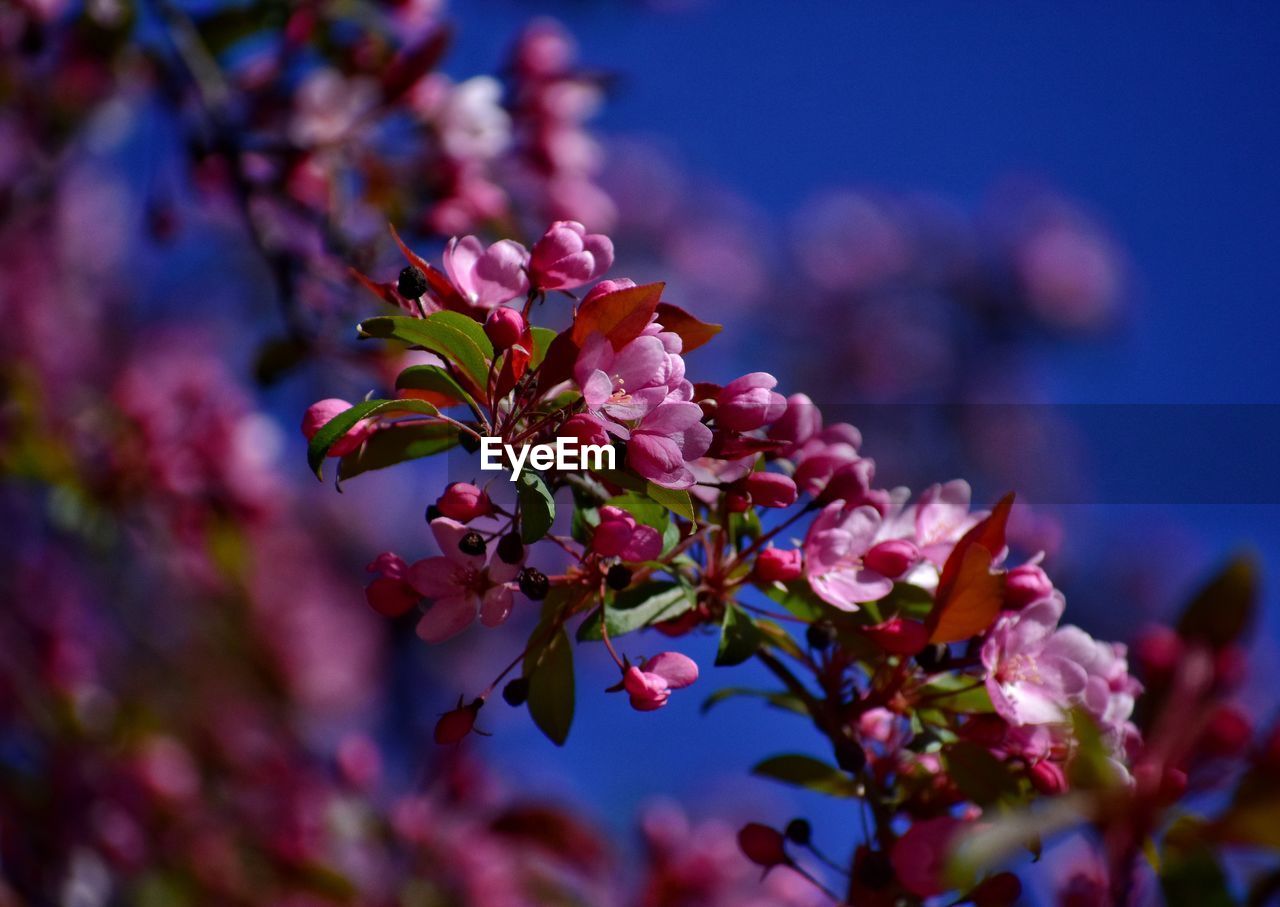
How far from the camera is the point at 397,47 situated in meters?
2.40

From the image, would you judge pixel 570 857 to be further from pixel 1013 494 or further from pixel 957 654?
pixel 1013 494

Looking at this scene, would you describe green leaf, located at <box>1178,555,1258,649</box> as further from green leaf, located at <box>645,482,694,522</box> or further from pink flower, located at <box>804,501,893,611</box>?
green leaf, located at <box>645,482,694,522</box>

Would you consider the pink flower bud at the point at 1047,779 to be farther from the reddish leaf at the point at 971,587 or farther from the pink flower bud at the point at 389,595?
the pink flower bud at the point at 389,595

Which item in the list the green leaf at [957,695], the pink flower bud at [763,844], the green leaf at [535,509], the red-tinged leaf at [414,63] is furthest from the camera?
the red-tinged leaf at [414,63]

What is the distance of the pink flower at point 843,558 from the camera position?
120 cm

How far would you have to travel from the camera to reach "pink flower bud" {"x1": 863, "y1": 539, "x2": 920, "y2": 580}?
1.21 meters

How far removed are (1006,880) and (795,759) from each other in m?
0.27

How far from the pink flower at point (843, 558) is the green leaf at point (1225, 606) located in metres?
0.56

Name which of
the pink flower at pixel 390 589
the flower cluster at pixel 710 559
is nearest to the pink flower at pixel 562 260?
the flower cluster at pixel 710 559

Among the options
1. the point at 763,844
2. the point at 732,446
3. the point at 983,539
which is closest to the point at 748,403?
the point at 732,446

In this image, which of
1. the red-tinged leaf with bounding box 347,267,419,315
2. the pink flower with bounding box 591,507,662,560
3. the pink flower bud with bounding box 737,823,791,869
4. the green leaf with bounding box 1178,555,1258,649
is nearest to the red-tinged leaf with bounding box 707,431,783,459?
the pink flower with bounding box 591,507,662,560

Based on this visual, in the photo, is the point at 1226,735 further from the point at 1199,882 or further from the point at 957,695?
the point at 1199,882

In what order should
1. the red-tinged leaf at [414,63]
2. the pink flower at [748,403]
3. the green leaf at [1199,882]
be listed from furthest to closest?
the red-tinged leaf at [414,63] → the pink flower at [748,403] → the green leaf at [1199,882]

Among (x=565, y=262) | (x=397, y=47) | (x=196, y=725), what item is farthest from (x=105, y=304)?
(x=565, y=262)
